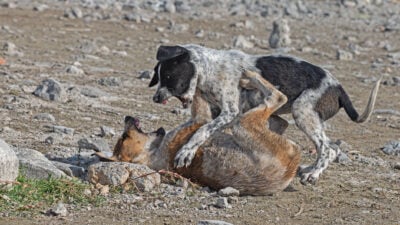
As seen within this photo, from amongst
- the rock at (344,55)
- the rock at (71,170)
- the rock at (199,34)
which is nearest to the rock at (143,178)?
the rock at (71,170)

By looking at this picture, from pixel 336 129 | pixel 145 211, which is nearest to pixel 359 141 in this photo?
pixel 336 129

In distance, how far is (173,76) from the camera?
29.3ft

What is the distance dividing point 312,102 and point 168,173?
1.68 metres

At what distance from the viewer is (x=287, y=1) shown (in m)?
26.0

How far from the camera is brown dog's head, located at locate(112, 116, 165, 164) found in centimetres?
826

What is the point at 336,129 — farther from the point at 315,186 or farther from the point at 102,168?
the point at 102,168

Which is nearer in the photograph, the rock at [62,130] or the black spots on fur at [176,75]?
the black spots on fur at [176,75]

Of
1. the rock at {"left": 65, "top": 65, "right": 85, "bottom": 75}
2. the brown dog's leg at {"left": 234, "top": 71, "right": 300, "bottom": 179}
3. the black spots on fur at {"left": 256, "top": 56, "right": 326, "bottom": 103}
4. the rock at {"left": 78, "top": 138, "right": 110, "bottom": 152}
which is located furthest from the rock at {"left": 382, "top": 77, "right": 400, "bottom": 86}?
the rock at {"left": 78, "top": 138, "right": 110, "bottom": 152}

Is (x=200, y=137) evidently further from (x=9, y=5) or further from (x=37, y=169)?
(x=9, y=5)

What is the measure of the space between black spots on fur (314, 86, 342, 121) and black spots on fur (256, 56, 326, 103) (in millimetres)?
127

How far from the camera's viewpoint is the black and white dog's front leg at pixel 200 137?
315 inches

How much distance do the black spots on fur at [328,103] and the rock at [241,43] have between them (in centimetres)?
901

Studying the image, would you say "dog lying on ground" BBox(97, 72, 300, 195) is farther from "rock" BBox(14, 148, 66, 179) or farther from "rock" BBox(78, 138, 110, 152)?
"rock" BBox(78, 138, 110, 152)

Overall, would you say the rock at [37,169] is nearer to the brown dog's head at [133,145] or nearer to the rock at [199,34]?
the brown dog's head at [133,145]
